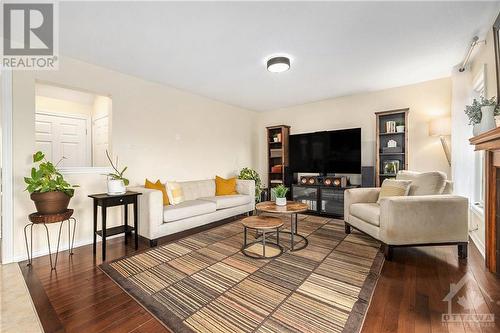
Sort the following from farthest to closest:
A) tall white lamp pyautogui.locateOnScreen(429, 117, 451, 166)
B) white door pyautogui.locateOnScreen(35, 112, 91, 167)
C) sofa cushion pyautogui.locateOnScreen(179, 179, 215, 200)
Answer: sofa cushion pyautogui.locateOnScreen(179, 179, 215, 200), white door pyautogui.locateOnScreen(35, 112, 91, 167), tall white lamp pyautogui.locateOnScreen(429, 117, 451, 166)

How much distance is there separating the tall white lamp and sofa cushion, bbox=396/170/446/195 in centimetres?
103

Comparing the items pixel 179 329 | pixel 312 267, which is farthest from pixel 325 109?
pixel 179 329

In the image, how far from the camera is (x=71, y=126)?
161 inches

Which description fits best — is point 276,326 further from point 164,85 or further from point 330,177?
point 164,85

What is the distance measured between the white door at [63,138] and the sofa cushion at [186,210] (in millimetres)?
2315

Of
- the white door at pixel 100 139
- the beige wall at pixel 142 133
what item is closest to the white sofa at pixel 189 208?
the beige wall at pixel 142 133

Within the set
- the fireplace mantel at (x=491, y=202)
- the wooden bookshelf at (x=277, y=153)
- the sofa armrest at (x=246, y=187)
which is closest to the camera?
the fireplace mantel at (x=491, y=202)

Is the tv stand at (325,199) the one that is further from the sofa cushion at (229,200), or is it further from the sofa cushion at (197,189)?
the sofa cushion at (197,189)

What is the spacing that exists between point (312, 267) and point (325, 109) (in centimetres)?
363

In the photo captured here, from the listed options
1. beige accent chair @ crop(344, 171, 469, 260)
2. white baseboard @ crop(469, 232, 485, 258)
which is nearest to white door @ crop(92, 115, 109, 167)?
beige accent chair @ crop(344, 171, 469, 260)

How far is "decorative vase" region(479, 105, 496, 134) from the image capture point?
213 centimetres

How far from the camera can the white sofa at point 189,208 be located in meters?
2.89

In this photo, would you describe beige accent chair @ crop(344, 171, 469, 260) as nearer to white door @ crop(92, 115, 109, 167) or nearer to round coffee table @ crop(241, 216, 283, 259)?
round coffee table @ crop(241, 216, 283, 259)

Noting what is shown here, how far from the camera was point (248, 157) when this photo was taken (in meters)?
5.79
